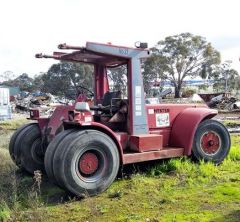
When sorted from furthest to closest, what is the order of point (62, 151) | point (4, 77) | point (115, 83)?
1. point (4, 77)
2. point (115, 83)
3. point (62, 151)

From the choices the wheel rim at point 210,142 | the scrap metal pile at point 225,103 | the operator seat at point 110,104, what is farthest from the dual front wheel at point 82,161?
the scrap metal pile at point 225,103

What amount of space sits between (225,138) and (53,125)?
3.28 m

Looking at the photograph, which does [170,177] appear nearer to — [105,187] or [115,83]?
[105,187]

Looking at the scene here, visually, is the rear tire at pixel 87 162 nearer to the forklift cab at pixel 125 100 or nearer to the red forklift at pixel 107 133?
the red forklift at pixel 107 133

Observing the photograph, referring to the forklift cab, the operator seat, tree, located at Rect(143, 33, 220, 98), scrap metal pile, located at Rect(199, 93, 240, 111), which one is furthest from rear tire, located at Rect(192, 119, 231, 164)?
tree, located at Rect(143, 33, 220, 98)

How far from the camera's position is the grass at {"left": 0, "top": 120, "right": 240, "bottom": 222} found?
523 centimetres

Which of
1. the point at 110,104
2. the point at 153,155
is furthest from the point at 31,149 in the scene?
the point at 153,155

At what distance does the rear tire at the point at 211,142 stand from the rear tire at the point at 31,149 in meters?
2.87

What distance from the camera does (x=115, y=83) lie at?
26.4 feet

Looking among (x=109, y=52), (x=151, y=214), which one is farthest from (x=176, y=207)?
(x=109, y=52)

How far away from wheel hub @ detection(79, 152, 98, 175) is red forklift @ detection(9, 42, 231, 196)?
0.6 inches

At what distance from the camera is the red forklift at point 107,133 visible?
611cm

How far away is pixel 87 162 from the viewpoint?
247 inches

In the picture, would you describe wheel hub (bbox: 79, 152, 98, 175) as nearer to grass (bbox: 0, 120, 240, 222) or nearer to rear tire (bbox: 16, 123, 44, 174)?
grass (bbox: 0, 120, 240, 222)
